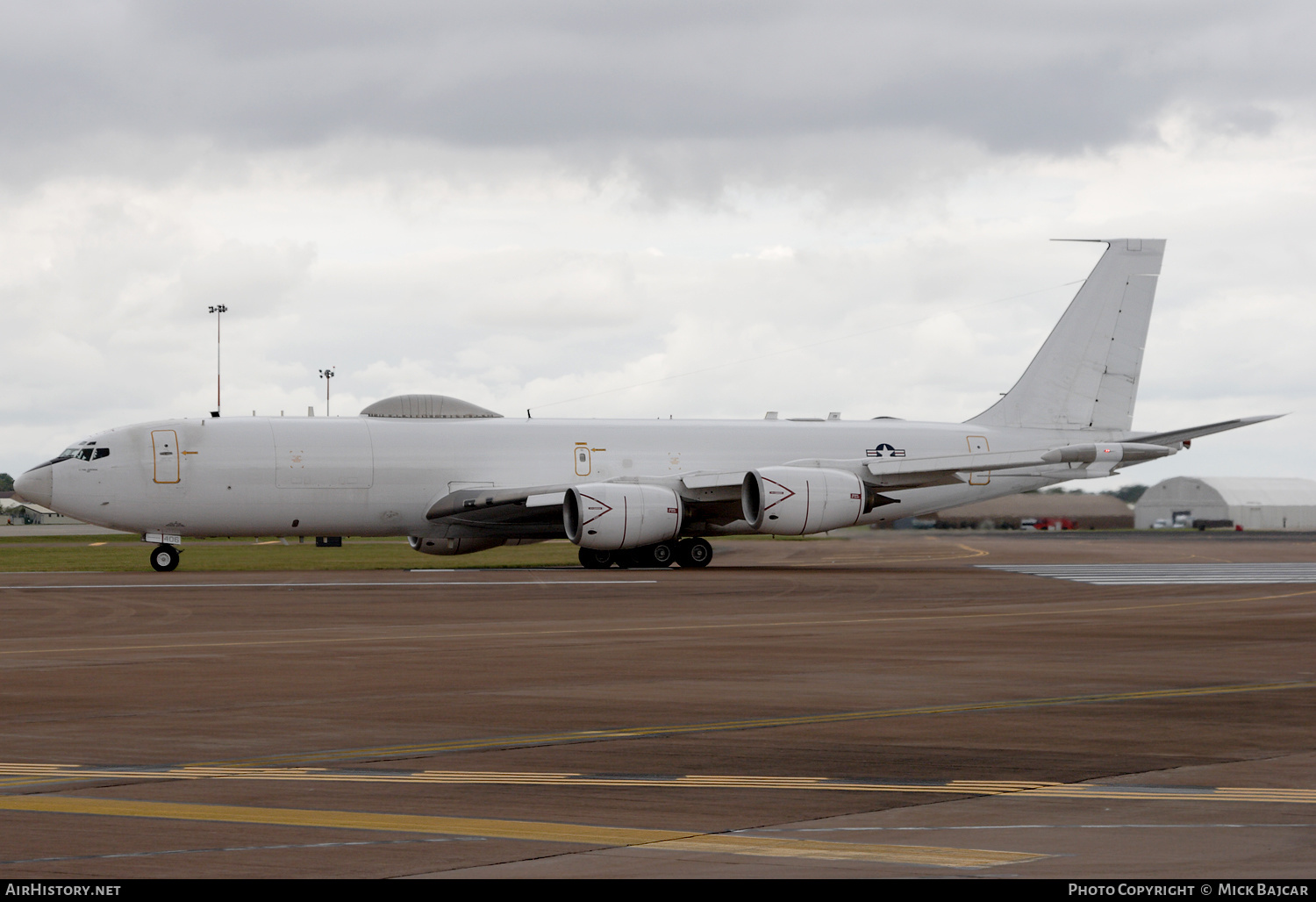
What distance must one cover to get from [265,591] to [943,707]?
22967mm

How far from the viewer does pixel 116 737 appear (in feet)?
42.5

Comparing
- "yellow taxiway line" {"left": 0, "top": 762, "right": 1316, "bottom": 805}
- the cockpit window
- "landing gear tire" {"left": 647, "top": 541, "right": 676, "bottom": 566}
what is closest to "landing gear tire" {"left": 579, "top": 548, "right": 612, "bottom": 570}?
"landing gear tire" {"left": 647, "top": 541, "right": 676, "bottom": 566}

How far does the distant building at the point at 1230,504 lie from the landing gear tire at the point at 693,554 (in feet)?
352

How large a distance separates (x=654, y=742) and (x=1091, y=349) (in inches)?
1829

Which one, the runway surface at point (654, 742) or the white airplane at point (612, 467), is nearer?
the runway surface at point (654, 742)

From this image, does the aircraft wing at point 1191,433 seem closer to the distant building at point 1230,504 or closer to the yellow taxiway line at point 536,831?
the yellow taxiway line at point 536,831

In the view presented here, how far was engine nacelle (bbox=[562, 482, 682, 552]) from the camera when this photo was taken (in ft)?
147

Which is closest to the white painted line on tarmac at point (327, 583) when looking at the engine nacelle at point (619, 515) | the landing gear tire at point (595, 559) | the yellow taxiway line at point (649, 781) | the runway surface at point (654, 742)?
the engine nacelle at point (619, 515)

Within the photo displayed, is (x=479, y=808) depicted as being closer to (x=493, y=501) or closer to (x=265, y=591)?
(x=265, y=591)

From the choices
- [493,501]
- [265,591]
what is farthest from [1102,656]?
[493,501]

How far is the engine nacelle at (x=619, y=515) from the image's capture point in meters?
44.9

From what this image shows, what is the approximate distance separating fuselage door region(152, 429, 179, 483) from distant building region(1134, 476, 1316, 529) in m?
119

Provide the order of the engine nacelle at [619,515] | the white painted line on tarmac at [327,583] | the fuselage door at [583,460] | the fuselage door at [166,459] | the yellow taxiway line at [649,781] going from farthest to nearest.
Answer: the fuselage door at [583,460]
the fuselage door at [166,459]
the engine nacelle at [619,515]
the white painted line on tarmac at [327,583]
the yellow taxiway line at [649,781]

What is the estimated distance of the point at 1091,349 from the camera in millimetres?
55750
